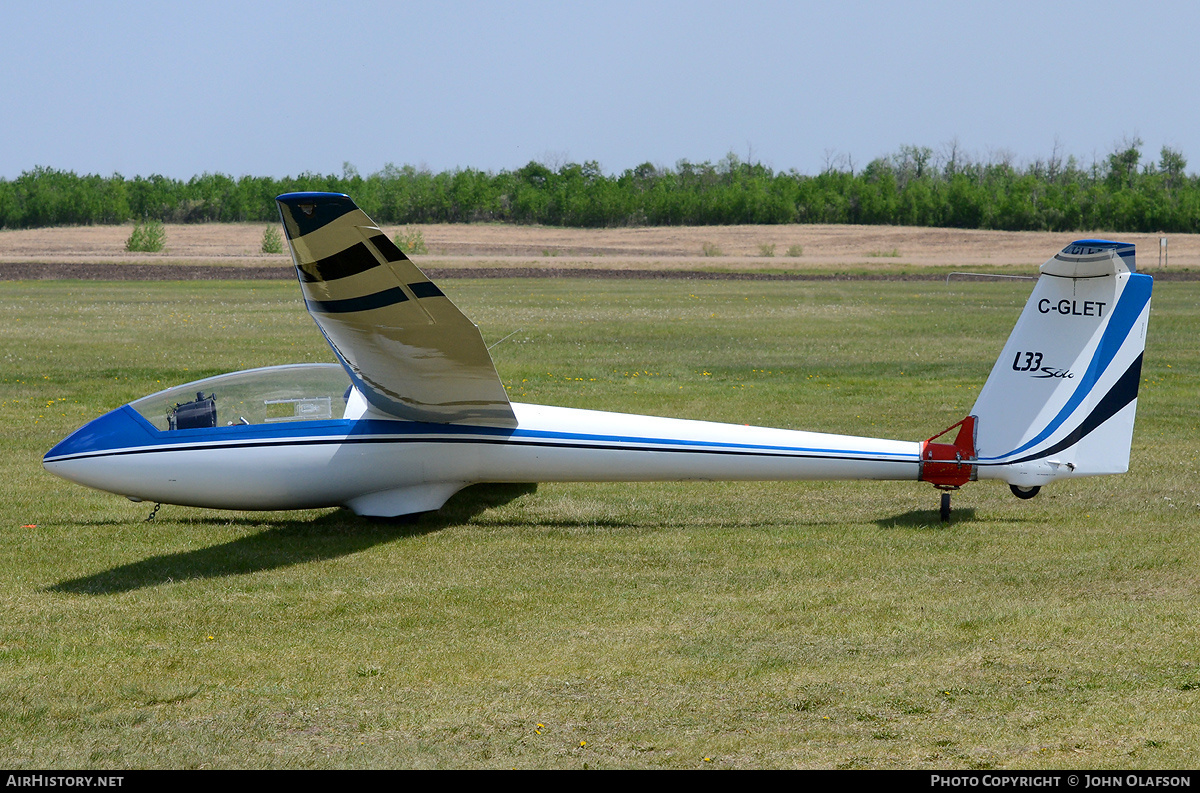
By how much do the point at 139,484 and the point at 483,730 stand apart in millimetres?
5154

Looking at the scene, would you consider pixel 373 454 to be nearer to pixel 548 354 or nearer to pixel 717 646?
pixel 717 646

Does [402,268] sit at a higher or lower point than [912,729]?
higher

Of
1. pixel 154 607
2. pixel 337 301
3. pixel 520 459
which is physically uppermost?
pixel 337 301

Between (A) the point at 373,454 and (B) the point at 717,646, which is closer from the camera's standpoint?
(B) the point at 717,646

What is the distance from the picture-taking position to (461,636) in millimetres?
6730

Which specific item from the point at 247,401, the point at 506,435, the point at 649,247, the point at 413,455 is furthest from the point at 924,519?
the point at 649,247

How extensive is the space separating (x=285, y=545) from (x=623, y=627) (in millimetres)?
3635

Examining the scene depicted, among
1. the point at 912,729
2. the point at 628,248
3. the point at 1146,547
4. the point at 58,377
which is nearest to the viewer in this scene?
the point at 912,729

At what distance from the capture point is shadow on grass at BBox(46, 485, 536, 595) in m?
8.05

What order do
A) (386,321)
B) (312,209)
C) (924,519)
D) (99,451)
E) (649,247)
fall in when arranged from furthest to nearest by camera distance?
(649,247)
(924,519)
(99,451)
(386,321)
(312,209)

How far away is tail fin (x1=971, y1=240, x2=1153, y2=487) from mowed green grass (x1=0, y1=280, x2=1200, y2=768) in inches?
25.8

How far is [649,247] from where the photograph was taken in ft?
288

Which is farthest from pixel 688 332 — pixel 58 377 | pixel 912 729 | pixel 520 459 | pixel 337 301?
pixel 912 729

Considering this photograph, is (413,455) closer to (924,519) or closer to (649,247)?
(924,519)
